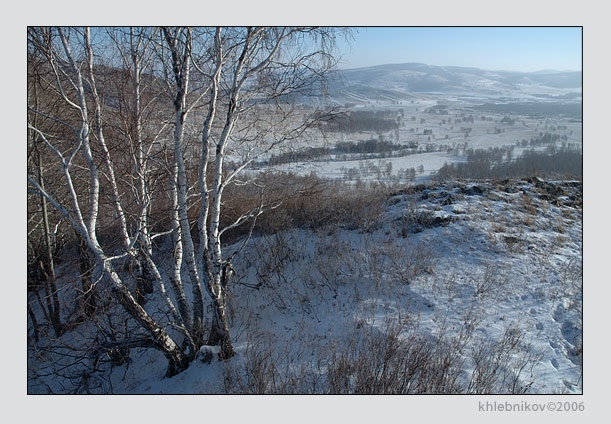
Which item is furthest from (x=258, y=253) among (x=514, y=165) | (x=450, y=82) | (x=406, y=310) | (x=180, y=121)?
(x=514, y=165)

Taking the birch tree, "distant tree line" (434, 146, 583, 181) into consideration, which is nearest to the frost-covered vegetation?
the birch tree

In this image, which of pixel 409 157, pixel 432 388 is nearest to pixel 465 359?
pixel 432 388

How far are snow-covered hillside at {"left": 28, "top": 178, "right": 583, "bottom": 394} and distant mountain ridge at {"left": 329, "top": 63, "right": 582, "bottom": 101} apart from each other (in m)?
3.14

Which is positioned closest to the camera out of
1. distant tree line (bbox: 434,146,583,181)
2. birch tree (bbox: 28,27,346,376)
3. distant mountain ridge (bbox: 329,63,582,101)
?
birch tree (bbox: 28,27,346,376)

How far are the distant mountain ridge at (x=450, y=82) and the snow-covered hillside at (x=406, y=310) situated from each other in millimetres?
3144

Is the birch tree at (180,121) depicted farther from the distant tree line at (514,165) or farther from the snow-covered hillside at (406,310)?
the distant tree line at (514,165)

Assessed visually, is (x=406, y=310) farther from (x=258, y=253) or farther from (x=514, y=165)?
(x=514, y=165)

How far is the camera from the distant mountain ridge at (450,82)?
375 inches

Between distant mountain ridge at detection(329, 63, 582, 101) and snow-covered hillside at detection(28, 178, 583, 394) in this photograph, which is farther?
distant mountain ridge at detection(329, 63, 582, 101)

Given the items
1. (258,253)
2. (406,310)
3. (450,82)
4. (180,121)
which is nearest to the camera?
(180,121)

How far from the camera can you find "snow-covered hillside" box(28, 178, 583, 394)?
4.71 m

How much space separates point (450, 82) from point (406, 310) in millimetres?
11430

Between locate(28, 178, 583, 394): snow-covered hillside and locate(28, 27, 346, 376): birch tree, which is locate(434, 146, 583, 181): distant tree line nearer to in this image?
locate(28, 178, 583, 394): snow-covered hillside

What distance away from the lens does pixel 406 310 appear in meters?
6.25
